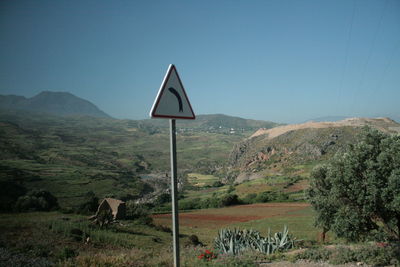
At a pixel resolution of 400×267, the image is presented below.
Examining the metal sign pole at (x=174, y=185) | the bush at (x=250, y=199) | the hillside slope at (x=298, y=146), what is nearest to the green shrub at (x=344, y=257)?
the metal sign pole at (x=174, y=185)

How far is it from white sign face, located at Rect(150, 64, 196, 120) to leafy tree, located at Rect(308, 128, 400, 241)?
6197 millimetres

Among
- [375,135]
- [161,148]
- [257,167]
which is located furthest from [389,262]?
[161,148]

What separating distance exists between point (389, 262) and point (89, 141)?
172 meters

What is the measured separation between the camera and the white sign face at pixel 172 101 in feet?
11.7

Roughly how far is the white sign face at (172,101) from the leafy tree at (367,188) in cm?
620

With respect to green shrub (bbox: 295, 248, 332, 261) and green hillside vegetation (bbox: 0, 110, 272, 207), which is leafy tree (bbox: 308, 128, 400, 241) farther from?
green hillside vegetation (bbox: 0, 110, 272, 207)

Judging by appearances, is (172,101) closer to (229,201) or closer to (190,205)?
(229,201)

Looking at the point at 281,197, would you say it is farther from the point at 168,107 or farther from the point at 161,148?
the point at 161,148

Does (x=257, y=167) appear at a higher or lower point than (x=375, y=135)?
lower

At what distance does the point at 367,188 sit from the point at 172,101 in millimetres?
6646

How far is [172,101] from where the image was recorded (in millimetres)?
3820

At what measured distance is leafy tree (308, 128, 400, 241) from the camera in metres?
7.19

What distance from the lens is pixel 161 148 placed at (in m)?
174

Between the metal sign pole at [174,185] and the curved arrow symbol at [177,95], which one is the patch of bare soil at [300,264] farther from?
the curved arrow symbol at [177,95]
